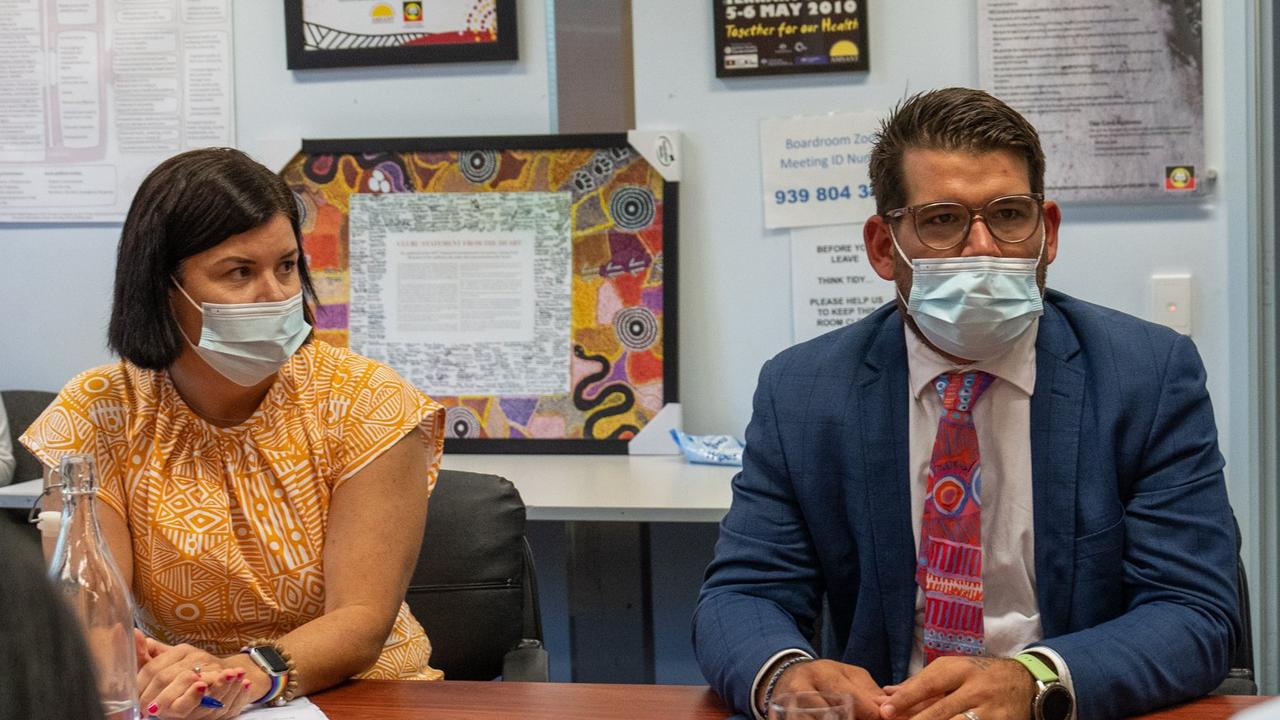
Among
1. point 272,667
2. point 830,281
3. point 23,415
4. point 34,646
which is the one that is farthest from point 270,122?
point 34,646

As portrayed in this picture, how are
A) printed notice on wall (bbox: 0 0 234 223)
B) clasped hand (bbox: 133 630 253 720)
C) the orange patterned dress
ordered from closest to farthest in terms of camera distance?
clasped hand (bbox: 133 630 253 720), the orange patterned dress, printed notice on wall (bbox: 0 0 234 223)

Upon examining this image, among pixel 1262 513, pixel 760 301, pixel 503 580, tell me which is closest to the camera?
pixel 503 580

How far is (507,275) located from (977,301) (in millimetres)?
1764

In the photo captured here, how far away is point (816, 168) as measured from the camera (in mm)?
2967

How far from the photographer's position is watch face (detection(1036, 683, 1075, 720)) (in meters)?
1.24

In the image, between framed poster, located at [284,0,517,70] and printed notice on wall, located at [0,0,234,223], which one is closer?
framed poster, located at [284,0,517,70]

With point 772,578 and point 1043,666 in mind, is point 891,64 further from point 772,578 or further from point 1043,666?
point 1043,666

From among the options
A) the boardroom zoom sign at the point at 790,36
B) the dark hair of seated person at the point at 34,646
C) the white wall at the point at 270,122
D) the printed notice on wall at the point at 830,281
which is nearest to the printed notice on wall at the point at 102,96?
the white wall at the point at 270,122

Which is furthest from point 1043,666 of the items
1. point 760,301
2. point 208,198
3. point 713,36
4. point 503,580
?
point 713,36

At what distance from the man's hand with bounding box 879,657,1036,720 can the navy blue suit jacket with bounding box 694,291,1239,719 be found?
0.09 metres

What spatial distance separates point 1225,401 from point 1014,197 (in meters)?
1.65

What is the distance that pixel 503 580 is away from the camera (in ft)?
6.18

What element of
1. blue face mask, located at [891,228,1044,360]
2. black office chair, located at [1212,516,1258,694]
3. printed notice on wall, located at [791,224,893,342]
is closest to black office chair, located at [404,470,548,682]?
blue face mask, located at [891,228,1044,360]

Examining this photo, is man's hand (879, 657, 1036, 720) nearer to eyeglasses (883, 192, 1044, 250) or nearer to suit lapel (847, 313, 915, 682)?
suit lapel (847, 313, 915, 682)
